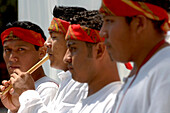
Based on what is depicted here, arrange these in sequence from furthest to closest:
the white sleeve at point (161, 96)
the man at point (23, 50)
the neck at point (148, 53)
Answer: the man at point (23, 50), the neck at point (148, 53), the white sleeve at point (161, 96)

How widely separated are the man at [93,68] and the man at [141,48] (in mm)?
425

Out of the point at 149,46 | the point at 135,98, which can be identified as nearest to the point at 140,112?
the point at 135,98

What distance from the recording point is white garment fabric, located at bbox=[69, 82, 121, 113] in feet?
7.58

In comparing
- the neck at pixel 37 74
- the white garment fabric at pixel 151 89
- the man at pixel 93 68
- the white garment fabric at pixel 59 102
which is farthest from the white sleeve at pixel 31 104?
the white garment fabric at pixel 151 89

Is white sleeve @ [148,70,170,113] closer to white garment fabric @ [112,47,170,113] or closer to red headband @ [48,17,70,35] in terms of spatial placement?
white garment fabric @ [112,47,170,113]

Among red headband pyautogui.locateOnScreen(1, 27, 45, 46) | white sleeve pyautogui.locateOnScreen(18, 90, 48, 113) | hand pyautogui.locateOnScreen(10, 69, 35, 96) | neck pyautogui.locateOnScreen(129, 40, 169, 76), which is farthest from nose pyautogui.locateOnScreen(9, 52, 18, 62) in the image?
neck pyautogui.locateOnScreen(129, 40, 169, 76)

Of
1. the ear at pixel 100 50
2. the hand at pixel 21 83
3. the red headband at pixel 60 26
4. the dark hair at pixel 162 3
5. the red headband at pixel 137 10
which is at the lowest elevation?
the hand at pixel 21 83

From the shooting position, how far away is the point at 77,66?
2.41m

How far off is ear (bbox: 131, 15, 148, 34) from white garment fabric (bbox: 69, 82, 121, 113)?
62cm

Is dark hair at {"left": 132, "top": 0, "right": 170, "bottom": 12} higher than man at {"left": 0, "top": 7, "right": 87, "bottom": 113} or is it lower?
higher

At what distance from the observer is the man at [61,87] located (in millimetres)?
2857

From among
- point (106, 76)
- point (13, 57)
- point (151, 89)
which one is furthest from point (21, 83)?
point (151, 89)

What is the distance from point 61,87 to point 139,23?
1.43 m

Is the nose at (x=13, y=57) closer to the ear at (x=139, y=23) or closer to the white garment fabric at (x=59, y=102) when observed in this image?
the white garment fabric at (x=59, y=102)
